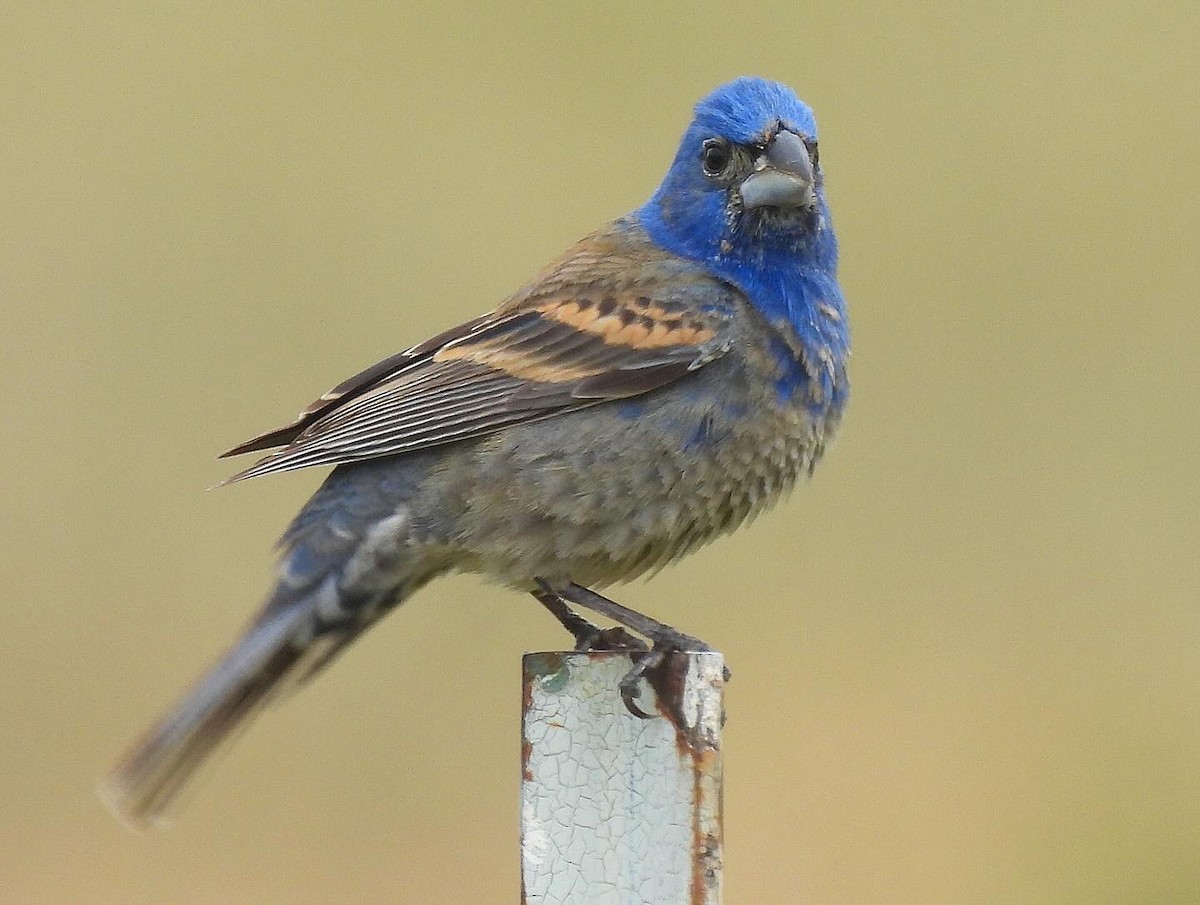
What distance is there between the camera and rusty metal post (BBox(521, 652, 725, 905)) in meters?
3.98

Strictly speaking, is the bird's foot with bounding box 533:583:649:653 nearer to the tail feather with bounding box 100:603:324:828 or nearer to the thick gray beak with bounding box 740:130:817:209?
the tail feather with bounding box 100:603:324:828

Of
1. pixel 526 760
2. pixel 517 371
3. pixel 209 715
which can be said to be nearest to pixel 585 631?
pixel 517 371

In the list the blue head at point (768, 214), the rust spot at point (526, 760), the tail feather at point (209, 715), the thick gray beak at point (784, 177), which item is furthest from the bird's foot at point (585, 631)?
the thick gray beak at point (784, 177)

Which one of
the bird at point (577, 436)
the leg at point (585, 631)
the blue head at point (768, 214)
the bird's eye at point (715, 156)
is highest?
the bird's eye at point (715, 156)

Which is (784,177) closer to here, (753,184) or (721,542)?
(753,184)

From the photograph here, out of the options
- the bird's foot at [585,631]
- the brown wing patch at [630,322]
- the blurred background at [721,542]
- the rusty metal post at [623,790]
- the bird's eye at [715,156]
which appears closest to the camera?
the rusty metal post at [623,790]

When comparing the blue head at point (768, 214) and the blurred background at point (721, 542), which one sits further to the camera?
the blurred background at point (721, 542)

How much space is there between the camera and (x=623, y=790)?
4.07 metres

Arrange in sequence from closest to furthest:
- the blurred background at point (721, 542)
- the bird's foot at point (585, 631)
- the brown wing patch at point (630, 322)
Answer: the bird's foot at point (585, 631), the brown wing patch at point (630, 322), the blurred background at point (721, 542)

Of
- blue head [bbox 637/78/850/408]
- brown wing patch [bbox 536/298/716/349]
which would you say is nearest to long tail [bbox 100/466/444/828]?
brown wing patch [bbox 536/298/716/349]

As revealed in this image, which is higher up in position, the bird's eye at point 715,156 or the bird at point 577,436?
the bird's eye at point 715,156

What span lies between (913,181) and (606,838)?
6.60m

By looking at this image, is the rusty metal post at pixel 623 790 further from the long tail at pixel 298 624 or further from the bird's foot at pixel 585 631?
the long tail at pixel 298 624

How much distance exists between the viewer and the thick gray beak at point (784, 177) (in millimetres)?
5883
